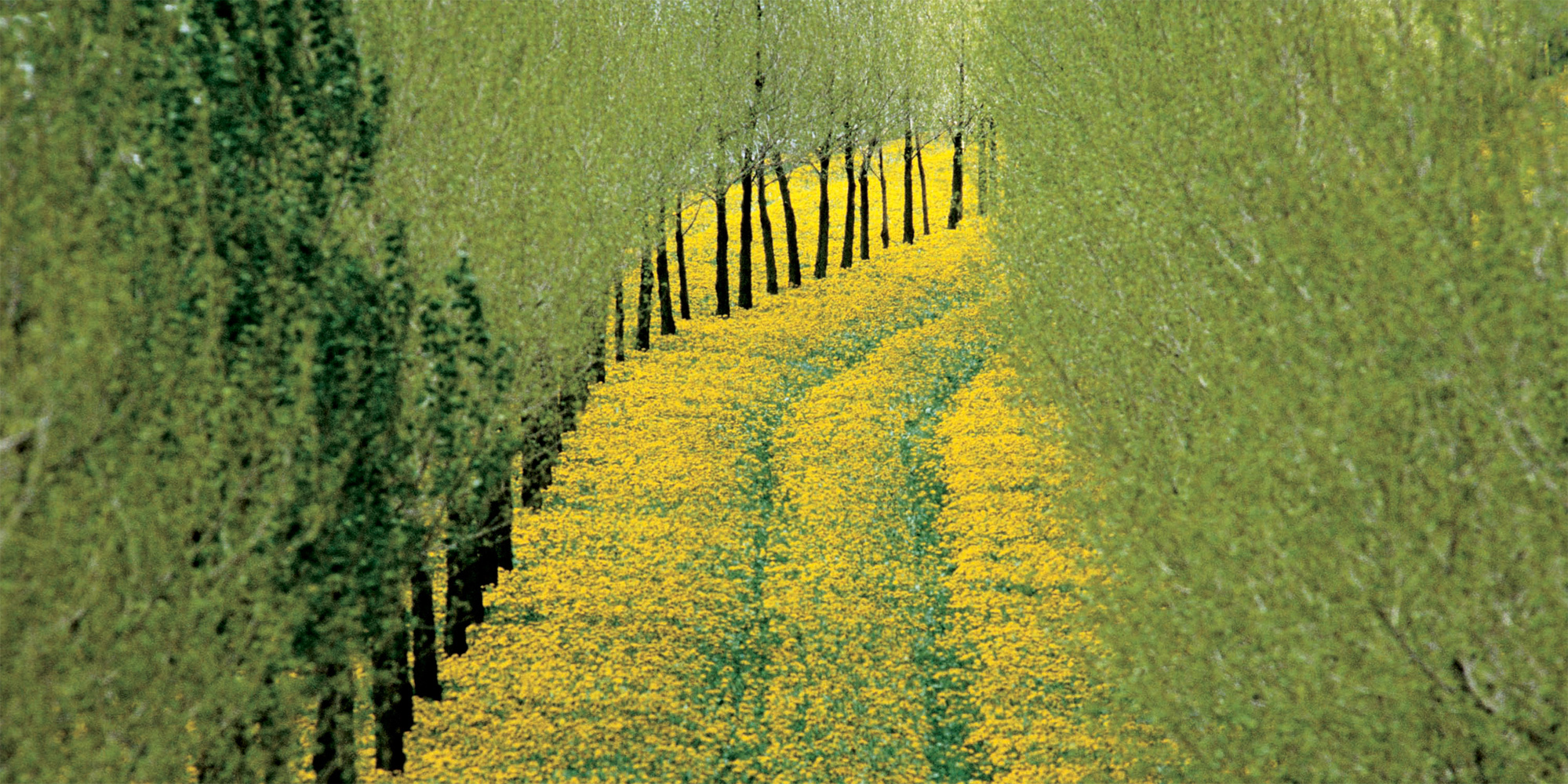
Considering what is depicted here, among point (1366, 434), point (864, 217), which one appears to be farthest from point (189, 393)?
point (864, 217)

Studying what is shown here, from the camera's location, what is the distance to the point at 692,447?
31406 mm

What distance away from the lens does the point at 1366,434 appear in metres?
9.91

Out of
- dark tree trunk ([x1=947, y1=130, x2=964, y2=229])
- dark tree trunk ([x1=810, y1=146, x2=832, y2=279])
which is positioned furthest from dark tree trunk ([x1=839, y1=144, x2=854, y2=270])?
dark tree trunk ([x1=947, y1=130, x2=964, y2=229])

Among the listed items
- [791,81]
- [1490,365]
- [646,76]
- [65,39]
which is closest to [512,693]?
[65,39]

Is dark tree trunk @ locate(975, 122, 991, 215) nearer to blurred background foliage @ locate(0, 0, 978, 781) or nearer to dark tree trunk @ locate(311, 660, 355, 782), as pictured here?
blurred background foliage @ locate(0, 0, 978, 781)

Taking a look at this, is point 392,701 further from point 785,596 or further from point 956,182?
point 956,182

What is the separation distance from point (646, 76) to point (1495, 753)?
104ft

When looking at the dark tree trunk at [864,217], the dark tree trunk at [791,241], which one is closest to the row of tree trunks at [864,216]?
the dark tree trunk at [864,217]

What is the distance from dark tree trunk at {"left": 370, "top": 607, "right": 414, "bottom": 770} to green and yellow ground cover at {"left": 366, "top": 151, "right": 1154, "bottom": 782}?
0.44 m

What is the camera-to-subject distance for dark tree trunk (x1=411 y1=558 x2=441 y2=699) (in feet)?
60.1

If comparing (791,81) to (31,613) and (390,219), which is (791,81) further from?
(31,613)

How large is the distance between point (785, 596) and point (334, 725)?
11.5 meters

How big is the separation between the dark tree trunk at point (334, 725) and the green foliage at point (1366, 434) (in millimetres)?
9693

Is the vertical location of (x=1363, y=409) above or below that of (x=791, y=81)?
below
